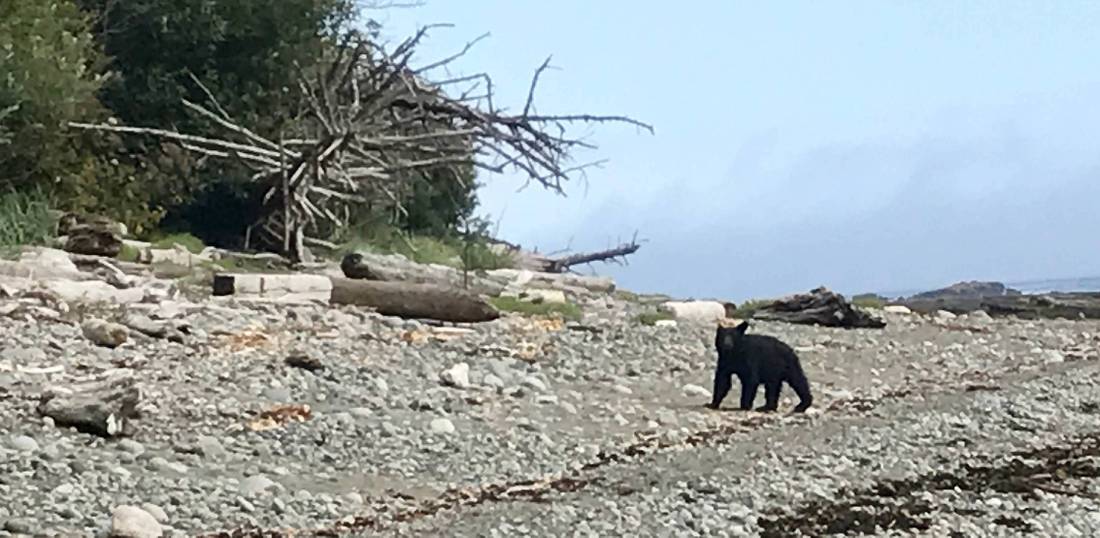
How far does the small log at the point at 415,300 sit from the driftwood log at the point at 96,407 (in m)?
4.49

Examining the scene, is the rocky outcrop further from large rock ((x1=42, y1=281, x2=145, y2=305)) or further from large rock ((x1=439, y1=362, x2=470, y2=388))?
large rock ((x1=439, y1=362, x2=470, y2=388))

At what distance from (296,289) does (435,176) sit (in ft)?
31.2

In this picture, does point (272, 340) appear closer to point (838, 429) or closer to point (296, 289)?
point (296, 289)

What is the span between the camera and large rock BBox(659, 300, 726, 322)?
14109mm

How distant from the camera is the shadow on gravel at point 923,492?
6.17m

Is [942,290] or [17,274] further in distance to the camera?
[942,290]

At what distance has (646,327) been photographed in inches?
489

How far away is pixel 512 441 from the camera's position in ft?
25.7

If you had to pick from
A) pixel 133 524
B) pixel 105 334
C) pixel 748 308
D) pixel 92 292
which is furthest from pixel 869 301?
pixel 133 524

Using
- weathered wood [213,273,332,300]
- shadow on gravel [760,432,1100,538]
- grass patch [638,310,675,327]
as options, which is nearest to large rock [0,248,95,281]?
weathered wood [213,273,332,300]

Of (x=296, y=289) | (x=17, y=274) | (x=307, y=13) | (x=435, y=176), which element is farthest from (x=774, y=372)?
→ (x=435, y=176)

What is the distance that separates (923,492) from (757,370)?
8.29ft

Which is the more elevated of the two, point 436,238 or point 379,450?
point 436,238

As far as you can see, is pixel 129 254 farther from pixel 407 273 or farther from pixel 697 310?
pixel 697 310
